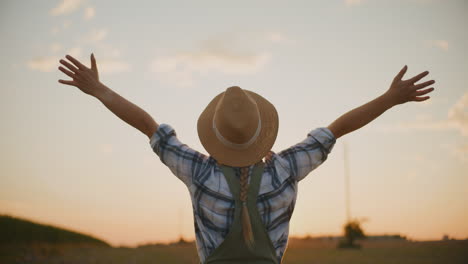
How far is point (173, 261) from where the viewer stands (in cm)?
1795

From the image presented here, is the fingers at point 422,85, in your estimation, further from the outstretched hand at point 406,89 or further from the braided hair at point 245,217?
the braided hair at point 245,217

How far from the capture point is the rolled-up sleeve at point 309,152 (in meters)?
2.82

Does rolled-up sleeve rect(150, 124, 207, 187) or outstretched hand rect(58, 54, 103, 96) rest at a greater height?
outstretched hand rect(58, 54, 103, 96)

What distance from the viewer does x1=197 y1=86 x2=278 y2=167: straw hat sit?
2736 millimetres

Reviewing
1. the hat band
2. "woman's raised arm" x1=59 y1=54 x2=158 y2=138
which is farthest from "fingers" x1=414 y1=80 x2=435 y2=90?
"woman's raised arm" x1=59 y1=54 x2=158 y2=138

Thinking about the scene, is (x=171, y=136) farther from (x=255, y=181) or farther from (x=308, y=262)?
(x=308, y=262)

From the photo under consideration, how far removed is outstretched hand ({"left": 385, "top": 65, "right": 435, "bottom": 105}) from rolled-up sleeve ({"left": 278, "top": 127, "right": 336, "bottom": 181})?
1.99 ft

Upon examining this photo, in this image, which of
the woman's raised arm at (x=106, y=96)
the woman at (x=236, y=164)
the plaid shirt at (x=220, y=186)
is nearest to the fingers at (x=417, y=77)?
the woman at (x=236, y=164)

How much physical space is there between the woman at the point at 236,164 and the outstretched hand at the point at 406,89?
1.16 ft

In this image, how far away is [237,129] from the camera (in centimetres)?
276

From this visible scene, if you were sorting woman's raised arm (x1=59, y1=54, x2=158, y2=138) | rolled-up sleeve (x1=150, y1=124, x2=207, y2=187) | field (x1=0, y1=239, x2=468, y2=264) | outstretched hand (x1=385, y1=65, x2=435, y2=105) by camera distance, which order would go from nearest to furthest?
rolled-up sleeve (x1=150, y1=124, x2=207, y2=187) < woman's raised arm (x1=59, y1=54, x2=158, y2=138) < outstretched hand (x1=385, y1=65, x2=435, y2=105) < field (x1=0, y1=239, x2=468, y2=264)

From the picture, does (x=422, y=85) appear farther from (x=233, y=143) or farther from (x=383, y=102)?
(x=233, y=143)

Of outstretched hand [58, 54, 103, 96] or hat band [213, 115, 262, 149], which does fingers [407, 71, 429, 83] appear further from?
outstretched hand [58, 54, 103, 96]

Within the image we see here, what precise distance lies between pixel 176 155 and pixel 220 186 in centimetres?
32
